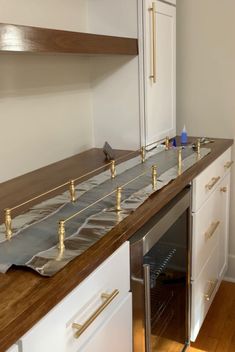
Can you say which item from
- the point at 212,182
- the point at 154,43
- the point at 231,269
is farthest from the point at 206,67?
the point at 231,269

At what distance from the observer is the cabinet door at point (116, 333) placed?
999 mm

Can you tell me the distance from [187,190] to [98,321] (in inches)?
30.6

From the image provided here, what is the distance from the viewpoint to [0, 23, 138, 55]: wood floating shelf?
4.00 feet

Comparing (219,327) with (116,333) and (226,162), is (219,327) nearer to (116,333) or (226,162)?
(226,162)

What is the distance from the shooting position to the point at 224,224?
2377 mm

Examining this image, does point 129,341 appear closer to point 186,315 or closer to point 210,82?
point 186,315

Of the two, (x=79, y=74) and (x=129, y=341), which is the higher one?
(x=79, y=74)

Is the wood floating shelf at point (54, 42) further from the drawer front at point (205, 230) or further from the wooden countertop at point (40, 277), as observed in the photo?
the drawer front at point (205, 230)

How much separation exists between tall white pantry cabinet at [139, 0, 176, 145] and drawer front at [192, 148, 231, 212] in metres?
0.34

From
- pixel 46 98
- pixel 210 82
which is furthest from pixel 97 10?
pixel 210 82

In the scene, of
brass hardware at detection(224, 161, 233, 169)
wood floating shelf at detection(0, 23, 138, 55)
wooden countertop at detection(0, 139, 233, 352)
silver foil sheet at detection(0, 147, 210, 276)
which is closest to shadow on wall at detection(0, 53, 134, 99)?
wood floating shelf at detection(0, 23, 138, 55)

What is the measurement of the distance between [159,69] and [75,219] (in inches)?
48.2

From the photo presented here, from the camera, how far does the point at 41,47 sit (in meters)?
1.35

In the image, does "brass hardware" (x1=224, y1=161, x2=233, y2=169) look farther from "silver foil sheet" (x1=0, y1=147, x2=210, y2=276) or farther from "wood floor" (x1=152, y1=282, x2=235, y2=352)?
"wood floor" (x1=152, y1=282, x2=235, y2=352)
